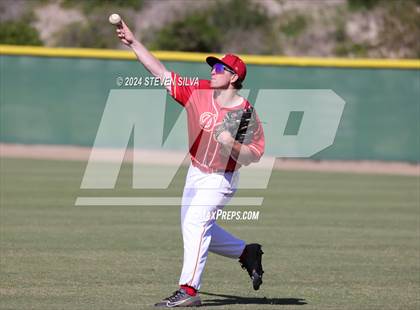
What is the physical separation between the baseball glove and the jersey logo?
0.16 meters

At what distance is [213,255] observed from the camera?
11492 mm

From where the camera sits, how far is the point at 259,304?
816 cm

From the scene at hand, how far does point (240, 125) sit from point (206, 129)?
1.13 ft

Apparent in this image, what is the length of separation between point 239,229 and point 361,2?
105ft

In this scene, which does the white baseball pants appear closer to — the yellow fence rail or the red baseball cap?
the red baseball cap

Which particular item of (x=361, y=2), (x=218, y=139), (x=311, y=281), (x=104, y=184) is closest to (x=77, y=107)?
(x=104, y=184)

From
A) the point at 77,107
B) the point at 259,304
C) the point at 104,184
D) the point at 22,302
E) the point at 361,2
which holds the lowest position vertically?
the point at 22,302

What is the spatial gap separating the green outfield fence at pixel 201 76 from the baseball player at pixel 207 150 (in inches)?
620

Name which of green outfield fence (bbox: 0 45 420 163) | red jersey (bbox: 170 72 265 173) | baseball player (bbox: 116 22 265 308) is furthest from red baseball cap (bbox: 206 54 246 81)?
green outfield fence (bbox: 0 45 420 163)

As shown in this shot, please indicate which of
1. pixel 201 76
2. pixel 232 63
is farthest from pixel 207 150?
pixel 201 76

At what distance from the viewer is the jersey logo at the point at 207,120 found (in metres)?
7.79

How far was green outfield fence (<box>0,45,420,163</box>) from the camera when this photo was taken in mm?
24000

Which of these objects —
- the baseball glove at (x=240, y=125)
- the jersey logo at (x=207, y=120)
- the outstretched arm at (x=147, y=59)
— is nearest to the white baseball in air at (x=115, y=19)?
the outstretched arm at (x=147, y=59)

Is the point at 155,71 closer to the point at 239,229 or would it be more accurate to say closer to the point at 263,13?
the point at 239,229
